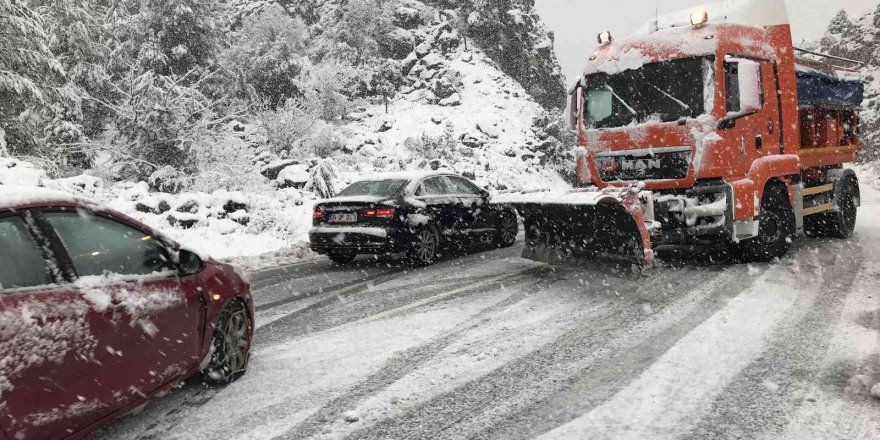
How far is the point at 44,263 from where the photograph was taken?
2877 millimetres

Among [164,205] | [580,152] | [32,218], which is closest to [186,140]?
[164,205]

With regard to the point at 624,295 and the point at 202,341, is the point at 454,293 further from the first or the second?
the point at 202,341

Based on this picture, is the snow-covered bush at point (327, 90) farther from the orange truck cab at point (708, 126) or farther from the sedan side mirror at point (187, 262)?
the sedan side mirror at point (187, 262)

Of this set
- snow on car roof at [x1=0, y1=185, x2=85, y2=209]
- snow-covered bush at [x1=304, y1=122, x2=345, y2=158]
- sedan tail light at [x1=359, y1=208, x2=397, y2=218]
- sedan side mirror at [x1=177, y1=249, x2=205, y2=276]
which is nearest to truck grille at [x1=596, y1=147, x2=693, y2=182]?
sedan tail light at [x1=359, y1=208, x2=397, y2=218]

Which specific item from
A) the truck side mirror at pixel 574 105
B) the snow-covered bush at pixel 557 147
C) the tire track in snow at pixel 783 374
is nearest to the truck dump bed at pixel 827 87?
the truck side mirror at pixel 574 105

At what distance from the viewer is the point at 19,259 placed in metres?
2.78

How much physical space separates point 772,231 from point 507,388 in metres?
6.33

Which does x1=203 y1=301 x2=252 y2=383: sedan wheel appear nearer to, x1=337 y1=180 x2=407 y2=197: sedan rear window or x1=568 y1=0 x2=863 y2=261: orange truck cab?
x1=568 y1=0 x2=863 y2=261: orange truck cab

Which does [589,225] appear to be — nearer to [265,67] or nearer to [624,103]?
[624,103]

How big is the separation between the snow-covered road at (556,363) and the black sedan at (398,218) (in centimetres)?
138

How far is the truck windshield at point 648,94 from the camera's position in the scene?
25.7 feet

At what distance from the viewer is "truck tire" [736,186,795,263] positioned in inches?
329

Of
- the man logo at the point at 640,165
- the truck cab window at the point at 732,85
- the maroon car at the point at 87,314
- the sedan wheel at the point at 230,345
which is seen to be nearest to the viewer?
the maroon car at the point at 87,314

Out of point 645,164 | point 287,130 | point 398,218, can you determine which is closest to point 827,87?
point 645,164
